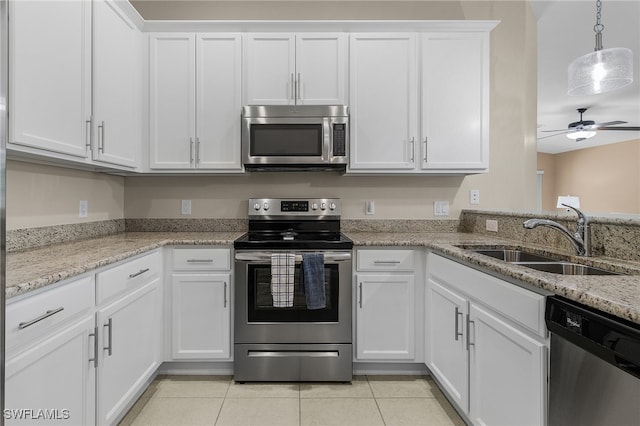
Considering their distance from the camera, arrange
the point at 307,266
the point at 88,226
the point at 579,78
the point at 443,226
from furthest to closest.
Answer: the point at 443,226, the point at 579,78, the point at 88,226, the point at 307,266

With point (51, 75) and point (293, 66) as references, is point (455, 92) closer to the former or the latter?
point (293, 66)

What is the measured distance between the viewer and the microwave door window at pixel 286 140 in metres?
2.46

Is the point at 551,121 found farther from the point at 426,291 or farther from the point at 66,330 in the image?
the point at 66,330

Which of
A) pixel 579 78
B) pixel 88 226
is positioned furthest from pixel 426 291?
pixel 88 226

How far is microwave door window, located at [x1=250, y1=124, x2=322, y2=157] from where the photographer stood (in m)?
2.46

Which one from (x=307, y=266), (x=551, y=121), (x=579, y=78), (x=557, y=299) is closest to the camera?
(x=557, y=299)

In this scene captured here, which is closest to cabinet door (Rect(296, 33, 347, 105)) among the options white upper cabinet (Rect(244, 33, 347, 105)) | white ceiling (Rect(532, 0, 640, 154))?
white upper cabinet (Rect(244, 33, 347, 105))

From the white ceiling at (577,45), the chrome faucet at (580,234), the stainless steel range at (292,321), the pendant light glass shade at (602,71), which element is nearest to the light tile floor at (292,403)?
the stainless steel range at (292,321)

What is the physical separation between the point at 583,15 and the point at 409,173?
2172mm

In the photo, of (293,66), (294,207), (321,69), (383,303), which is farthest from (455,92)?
(383,303)

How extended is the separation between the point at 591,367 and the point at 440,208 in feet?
6.57

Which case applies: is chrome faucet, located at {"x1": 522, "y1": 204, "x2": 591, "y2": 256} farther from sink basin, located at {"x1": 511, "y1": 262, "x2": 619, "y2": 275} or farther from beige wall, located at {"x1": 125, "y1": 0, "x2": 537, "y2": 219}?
beige wall, located at {"x1": 125, "y1": 0, "x2": 537, "y2": 219}

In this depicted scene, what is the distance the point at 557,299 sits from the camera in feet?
3.55

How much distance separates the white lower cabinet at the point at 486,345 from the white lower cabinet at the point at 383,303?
14 cm
